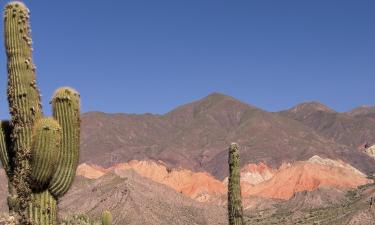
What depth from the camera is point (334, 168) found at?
441 feet

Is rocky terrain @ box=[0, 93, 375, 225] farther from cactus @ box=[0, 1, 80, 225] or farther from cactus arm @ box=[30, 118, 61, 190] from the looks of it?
cactus arm @ box=[30, 118, 61, 190]

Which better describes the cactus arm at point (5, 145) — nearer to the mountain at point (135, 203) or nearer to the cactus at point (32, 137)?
the cactus at point (32, 137)

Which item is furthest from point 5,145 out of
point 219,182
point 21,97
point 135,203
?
point 219,182

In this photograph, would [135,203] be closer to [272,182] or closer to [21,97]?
[272,182]

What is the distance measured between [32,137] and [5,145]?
93 cm

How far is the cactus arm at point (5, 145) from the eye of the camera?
10789 mm

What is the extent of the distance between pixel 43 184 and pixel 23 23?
9.21 ft

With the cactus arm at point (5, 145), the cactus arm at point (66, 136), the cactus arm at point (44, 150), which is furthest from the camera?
the cactus arm at point (5, 145)

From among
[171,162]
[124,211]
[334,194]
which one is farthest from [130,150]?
[124,211]

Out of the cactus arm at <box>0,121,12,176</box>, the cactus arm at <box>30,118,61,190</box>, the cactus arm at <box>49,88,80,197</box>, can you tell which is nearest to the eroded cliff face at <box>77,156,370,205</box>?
the cactus arm at <box>0,121,12,176</box>

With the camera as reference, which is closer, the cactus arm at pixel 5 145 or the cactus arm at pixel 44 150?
the cactus arm at pixel 44 150

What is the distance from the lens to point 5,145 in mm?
10789

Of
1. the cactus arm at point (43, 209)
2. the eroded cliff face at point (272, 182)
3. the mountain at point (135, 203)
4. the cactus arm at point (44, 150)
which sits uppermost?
the eroded cliff face at point (272, 182)

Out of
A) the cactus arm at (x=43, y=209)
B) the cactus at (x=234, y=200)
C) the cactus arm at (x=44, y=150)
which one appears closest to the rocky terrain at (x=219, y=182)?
the cactus at (x=234, y=200)
